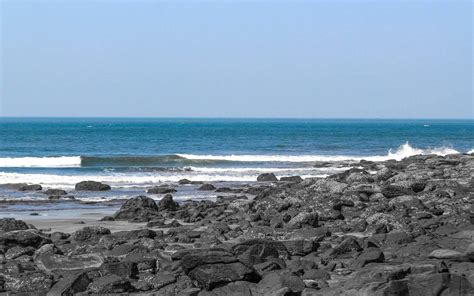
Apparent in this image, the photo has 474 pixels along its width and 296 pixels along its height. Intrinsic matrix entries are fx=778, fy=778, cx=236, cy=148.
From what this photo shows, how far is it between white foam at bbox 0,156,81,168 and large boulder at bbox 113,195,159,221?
89.3 ft

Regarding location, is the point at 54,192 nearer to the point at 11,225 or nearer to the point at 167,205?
the point at 167,205

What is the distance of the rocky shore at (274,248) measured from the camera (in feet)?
36.2

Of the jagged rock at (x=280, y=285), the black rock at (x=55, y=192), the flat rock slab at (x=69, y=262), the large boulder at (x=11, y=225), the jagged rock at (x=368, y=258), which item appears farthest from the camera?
the black rock at (x=55, y=192)

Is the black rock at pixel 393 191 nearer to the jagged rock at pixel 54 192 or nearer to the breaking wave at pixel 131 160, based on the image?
the jagged rock at pixel 54 192

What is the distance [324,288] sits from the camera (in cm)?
1088

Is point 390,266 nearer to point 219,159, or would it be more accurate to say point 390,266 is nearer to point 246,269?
point 246,269

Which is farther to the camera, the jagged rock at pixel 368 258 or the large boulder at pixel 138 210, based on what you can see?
the large boulder at pixel 138 210

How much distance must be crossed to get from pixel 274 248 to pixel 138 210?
32.2 ft

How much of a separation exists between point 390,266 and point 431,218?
6.65 meters

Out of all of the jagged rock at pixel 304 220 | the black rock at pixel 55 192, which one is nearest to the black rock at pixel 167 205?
the jagged rock at pixel 304 220

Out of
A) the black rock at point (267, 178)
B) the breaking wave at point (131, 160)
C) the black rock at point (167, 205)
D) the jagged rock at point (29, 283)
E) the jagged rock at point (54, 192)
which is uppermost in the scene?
the jagged rock at point (29, 283)

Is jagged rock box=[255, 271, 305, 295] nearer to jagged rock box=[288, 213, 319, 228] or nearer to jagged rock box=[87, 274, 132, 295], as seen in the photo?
jagged rock box=[87, 274, 132, 295]

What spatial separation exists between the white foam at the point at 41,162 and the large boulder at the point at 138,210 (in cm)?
2722

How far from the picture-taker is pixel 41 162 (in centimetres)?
5144
